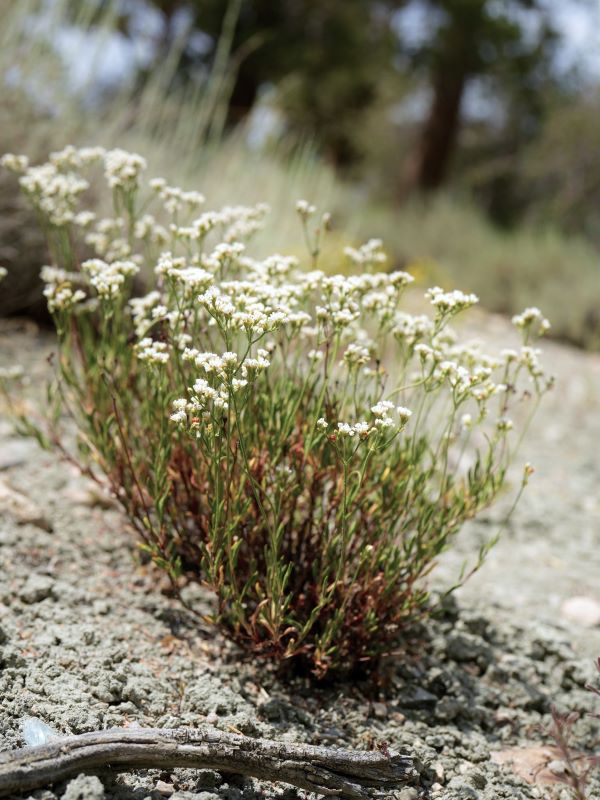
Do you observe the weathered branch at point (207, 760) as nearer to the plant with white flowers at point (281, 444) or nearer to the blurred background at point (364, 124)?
the plant with white flowers at point (281, 444)

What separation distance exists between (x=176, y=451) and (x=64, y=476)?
1.09 meters

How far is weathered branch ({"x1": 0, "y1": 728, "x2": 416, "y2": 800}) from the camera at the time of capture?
5.13ft

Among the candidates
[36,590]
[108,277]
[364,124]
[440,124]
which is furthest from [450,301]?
[364,124]

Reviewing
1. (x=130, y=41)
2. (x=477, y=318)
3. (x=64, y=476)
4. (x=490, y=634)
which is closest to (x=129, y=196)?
(x=64, y=476)

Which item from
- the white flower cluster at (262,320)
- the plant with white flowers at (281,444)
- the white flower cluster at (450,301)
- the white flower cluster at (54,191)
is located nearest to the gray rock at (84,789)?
the plant with white flowers at (281,444)

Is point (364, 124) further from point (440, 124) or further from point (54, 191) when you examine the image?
point (54, 191)

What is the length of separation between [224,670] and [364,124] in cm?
1496

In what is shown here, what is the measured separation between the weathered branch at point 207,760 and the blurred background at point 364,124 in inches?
127

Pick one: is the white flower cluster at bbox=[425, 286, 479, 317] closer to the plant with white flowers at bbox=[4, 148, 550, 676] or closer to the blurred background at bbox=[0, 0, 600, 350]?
the plant with white flowers at bbox=[4, 148, 550, 676]

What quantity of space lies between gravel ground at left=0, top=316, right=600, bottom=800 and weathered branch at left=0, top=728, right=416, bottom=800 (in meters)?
0.06

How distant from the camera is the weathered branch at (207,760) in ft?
5.13

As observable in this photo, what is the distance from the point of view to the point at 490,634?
2.65 m

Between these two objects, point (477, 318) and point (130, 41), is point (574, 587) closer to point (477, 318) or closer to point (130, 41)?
point (477, 318)

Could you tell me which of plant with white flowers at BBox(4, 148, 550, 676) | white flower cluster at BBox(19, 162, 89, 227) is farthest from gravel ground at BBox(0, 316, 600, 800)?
white flower cluster at BBox(19, 162, 89, 227)
